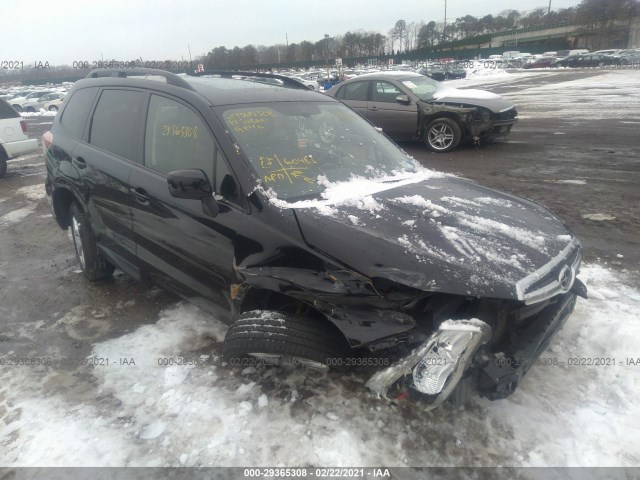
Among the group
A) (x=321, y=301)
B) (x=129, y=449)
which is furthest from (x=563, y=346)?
(x=129, y=449)

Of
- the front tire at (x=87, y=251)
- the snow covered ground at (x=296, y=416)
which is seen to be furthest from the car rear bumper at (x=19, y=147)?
the snow covered ground at (x=296, y=416)

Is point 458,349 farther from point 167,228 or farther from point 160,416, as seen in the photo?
point 167,228

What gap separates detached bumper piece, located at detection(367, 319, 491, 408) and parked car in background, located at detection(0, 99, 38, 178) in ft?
34.1

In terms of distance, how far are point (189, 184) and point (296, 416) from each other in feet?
4.72

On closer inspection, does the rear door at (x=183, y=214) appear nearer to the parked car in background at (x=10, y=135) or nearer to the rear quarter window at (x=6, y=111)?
the parked car in background at (x=10, y=135)

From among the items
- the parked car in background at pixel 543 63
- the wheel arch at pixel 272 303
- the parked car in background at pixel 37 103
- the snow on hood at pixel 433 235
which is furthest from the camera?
the parked car in background at pixel 543 63

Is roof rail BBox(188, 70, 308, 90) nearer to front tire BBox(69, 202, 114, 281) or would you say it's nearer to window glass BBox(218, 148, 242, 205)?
window glass BBox(218, 148, 242, 205)

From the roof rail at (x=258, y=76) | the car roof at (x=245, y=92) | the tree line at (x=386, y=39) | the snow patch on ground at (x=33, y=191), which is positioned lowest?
the snow patch on ground at (x=33, y=191)

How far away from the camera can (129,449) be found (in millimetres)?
2354

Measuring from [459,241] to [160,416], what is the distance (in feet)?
6.28

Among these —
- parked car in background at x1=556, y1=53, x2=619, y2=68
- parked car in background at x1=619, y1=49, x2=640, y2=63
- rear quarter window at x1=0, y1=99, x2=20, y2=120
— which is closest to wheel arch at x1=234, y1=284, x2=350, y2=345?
rear quarter window at x1=0, y1=99, x2=20, y2=120

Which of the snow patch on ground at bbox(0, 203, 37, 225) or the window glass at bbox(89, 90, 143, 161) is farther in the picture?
the snow patch on ground at bbox(0, 203, 37, 225)

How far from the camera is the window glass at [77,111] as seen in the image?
162 inches

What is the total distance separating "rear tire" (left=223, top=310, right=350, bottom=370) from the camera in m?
2.40
